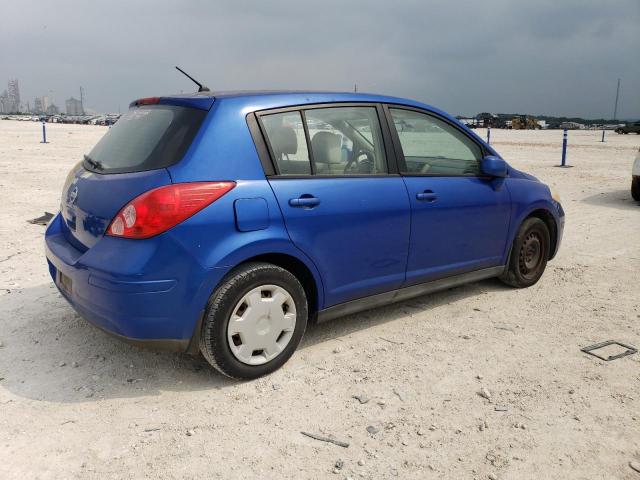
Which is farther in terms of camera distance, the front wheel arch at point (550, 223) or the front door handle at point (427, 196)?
the front wheel arch at point (550, 223)

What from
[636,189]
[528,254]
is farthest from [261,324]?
[636,189]

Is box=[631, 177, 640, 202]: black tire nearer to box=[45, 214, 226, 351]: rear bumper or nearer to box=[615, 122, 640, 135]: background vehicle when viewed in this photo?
box=[45, 214, 226, 351]: rear bumper

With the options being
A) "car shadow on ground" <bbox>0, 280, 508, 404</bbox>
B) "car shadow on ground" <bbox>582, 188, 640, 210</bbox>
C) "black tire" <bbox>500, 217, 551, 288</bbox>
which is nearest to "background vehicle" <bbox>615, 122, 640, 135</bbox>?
"car shadow on ground" <bbox>582, 188, 640, 210</bbox>

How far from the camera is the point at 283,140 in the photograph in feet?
11.3

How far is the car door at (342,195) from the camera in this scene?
3402 millimetres

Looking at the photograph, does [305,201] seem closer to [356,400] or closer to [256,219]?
[256,219]

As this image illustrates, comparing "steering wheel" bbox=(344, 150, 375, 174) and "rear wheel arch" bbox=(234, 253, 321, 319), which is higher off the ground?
"steering wheel" bbox=(344, 150, 375, 174)

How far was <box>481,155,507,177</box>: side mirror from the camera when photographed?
176 inches

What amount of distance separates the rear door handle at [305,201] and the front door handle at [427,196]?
92cm

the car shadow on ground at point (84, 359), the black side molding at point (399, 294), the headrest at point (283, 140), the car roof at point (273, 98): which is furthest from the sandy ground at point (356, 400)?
the car roof at point (273, 98)

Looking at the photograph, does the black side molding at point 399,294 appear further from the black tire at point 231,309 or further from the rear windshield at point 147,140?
the rear windshield at point 147,140

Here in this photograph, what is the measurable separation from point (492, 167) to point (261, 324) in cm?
234

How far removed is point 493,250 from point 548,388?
161 cm

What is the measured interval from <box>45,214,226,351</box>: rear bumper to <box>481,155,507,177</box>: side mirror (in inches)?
96.2
